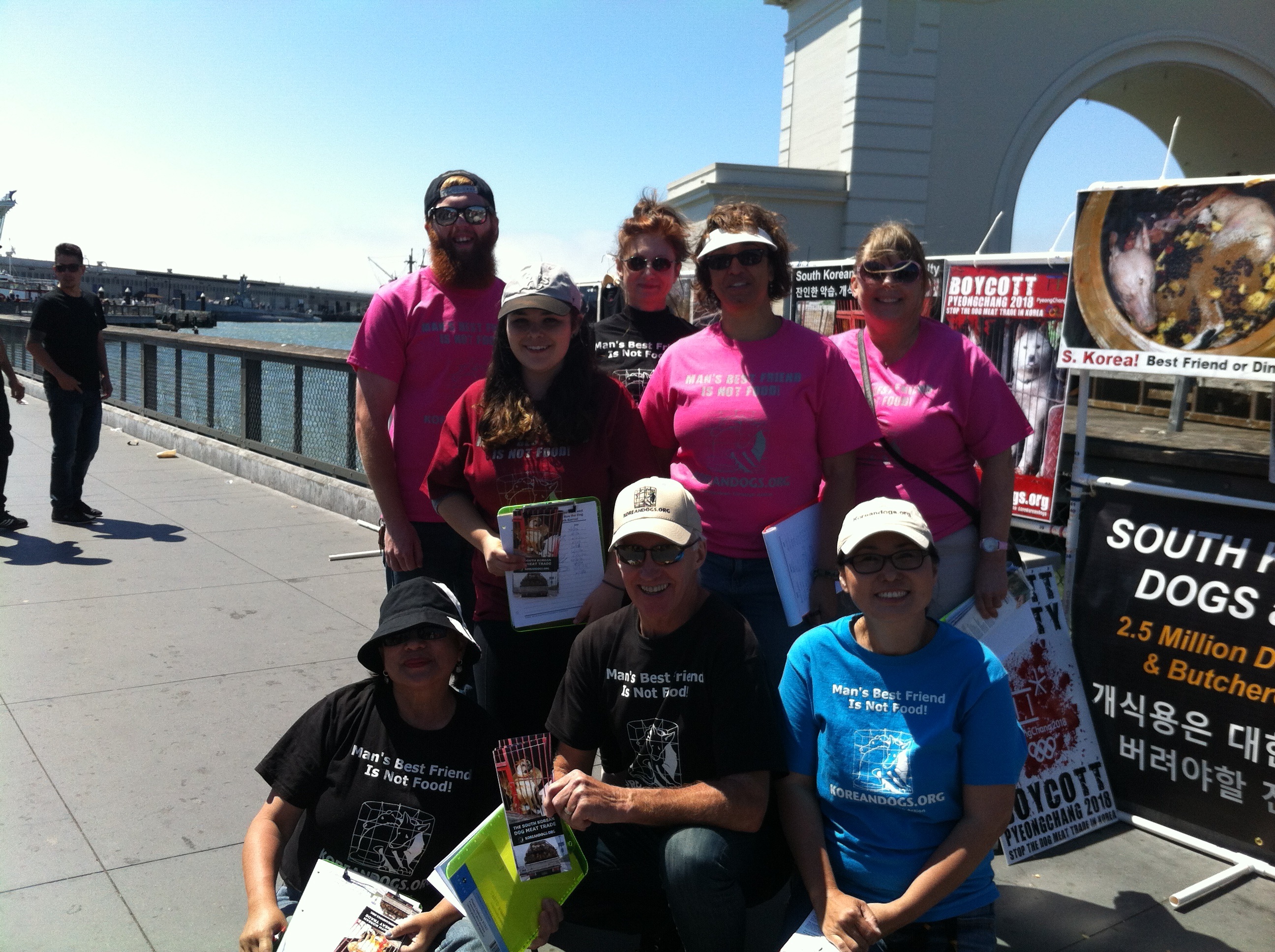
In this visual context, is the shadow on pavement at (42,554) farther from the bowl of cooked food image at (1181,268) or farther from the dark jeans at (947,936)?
the bowl of cooked food image at (1181,268)

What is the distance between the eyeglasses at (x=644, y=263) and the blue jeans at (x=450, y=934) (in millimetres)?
2208

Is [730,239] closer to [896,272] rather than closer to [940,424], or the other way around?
[896,272]

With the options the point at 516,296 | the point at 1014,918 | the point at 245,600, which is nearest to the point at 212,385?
the point at 245,600

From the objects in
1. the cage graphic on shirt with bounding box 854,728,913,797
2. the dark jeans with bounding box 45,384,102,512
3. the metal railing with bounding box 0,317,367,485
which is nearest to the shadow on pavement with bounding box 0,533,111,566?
the dark jeans with bounding box 45,384,102,512

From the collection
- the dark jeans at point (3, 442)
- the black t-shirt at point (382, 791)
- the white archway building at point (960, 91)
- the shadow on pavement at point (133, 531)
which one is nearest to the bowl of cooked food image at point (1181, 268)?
the black t-shirt at point (382, 791)

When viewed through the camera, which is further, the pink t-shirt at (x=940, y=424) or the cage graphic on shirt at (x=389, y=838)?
the pink t-shirt at (x=940, y=424)

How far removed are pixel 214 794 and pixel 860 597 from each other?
2640 millimetres

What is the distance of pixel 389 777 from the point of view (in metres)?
2.56

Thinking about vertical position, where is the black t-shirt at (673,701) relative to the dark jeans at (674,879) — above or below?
above

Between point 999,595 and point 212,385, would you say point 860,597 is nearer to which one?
point 999,595

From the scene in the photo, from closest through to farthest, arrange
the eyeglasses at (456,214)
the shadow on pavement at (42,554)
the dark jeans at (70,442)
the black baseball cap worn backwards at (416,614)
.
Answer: the black baseball cap worn backwards at (416,614) < the eyeglasses at (456,214) < the shadow on pavement at (42,554) < the dark jeans at (70,442)

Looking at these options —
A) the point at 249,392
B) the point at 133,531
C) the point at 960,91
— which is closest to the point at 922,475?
the point at 133,531

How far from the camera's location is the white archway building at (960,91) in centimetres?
2022

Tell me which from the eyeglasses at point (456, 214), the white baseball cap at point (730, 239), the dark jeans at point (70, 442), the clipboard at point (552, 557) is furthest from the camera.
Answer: the dark jeans at point (70, 442)
